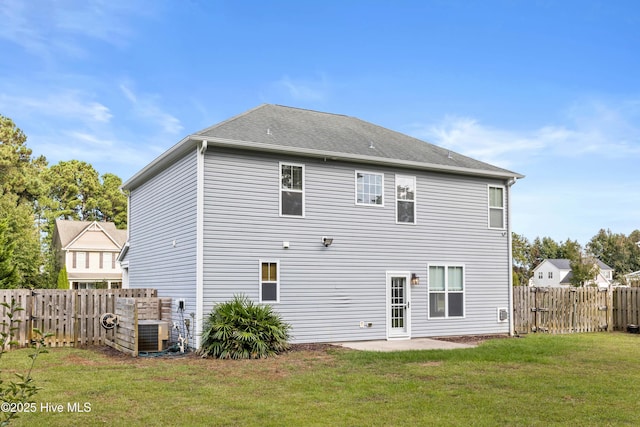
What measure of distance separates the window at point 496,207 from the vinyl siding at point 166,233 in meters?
9.36

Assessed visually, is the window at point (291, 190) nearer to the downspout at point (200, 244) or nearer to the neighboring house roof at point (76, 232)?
the downspout at point (200, 244)

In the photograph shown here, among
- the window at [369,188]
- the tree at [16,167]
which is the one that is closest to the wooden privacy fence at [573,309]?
the window at [369,188]

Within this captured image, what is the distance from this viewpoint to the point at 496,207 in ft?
59.9

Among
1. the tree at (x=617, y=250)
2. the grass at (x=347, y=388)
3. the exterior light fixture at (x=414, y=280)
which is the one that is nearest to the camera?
the grass at (x=347, y=388)

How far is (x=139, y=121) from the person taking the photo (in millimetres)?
24297

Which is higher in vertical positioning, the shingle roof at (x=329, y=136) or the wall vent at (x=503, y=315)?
the shingle roof at (x=329, y=136)

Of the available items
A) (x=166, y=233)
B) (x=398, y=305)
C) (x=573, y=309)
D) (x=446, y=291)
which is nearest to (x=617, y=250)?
(x=573, y=309)

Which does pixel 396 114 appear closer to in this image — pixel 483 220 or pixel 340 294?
pixel 483 220

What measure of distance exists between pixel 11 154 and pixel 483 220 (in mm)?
35696

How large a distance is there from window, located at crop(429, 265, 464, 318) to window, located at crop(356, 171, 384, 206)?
268 centimetres

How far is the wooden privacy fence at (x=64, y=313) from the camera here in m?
14.1

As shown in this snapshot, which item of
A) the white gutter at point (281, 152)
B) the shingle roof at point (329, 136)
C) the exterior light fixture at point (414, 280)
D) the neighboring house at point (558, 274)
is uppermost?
the shingle roof at point (329, 136)

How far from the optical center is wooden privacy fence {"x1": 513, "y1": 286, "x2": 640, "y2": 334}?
730 inches

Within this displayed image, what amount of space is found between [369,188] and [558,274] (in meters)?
53.8
